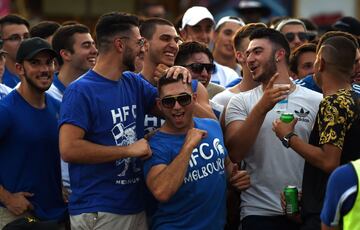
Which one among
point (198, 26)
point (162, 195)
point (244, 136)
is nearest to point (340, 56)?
point (244, 136)

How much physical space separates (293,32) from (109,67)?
433 centimetres

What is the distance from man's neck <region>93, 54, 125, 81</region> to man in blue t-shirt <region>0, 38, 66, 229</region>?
725 mm

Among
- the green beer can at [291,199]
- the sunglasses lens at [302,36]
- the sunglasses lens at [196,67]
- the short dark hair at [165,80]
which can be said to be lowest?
the green beer can at [291,199]

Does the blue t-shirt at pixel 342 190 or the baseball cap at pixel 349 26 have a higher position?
the blue t-shirt at pixel 342 190

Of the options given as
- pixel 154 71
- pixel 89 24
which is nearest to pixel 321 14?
pixel 89 24

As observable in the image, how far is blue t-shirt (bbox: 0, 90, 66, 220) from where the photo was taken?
685 cm

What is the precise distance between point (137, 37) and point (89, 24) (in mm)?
13729

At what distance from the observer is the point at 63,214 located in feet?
23.6

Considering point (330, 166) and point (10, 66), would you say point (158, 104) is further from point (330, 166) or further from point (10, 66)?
point (10, 66)

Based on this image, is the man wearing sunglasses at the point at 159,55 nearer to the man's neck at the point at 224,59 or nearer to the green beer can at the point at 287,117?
the green beer can at the point at 287,117

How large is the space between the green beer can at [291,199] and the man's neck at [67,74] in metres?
2.50

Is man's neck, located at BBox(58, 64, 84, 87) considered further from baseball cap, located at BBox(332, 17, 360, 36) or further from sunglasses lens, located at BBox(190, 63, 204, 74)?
baseball cap, located at BBox(332, 17, 360, 36)

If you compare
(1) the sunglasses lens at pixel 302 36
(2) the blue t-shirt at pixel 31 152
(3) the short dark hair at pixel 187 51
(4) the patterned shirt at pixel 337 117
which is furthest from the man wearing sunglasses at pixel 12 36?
(4) the patterned shirt at pixel 337 117

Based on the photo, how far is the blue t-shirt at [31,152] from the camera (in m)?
6.85
